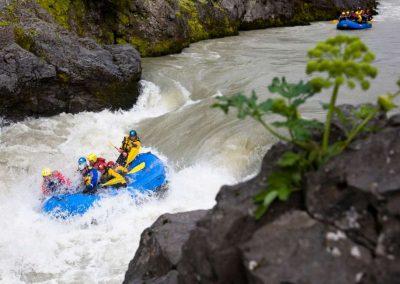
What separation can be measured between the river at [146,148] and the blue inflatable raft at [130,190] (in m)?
0.15

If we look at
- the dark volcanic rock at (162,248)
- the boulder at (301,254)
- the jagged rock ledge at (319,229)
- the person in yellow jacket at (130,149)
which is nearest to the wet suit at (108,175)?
the person in yellow jacket at (130,149)

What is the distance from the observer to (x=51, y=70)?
11.2 m

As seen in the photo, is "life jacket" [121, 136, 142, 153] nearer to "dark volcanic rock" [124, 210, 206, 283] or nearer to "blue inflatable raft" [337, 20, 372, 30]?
"dark volcanic rock" [124, 210, 206, 283]

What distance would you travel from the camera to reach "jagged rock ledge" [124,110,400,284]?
88.5 inches

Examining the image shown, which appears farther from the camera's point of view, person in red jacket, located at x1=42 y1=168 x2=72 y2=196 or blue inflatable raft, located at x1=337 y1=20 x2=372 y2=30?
blue inflatable raft, located at x1=337 y1=20 x2=372 y2=30

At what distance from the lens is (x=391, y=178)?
2389mm

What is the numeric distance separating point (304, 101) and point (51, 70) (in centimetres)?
967

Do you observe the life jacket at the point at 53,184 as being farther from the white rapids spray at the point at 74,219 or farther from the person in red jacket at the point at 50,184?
the white rapids spray at the point at 74,219

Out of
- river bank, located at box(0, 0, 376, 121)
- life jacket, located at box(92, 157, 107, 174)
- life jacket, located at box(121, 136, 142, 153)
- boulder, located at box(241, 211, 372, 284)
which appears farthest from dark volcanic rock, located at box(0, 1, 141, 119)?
boulder, located at box(241, 211, 372, 284)

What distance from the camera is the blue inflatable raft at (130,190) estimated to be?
7676mm

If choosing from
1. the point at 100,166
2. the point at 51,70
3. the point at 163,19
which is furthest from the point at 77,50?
the point at 163,19

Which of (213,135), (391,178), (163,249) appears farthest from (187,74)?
(391,178)

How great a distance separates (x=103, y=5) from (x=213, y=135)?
9227 mm

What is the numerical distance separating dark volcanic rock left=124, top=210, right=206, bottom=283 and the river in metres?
2.43
